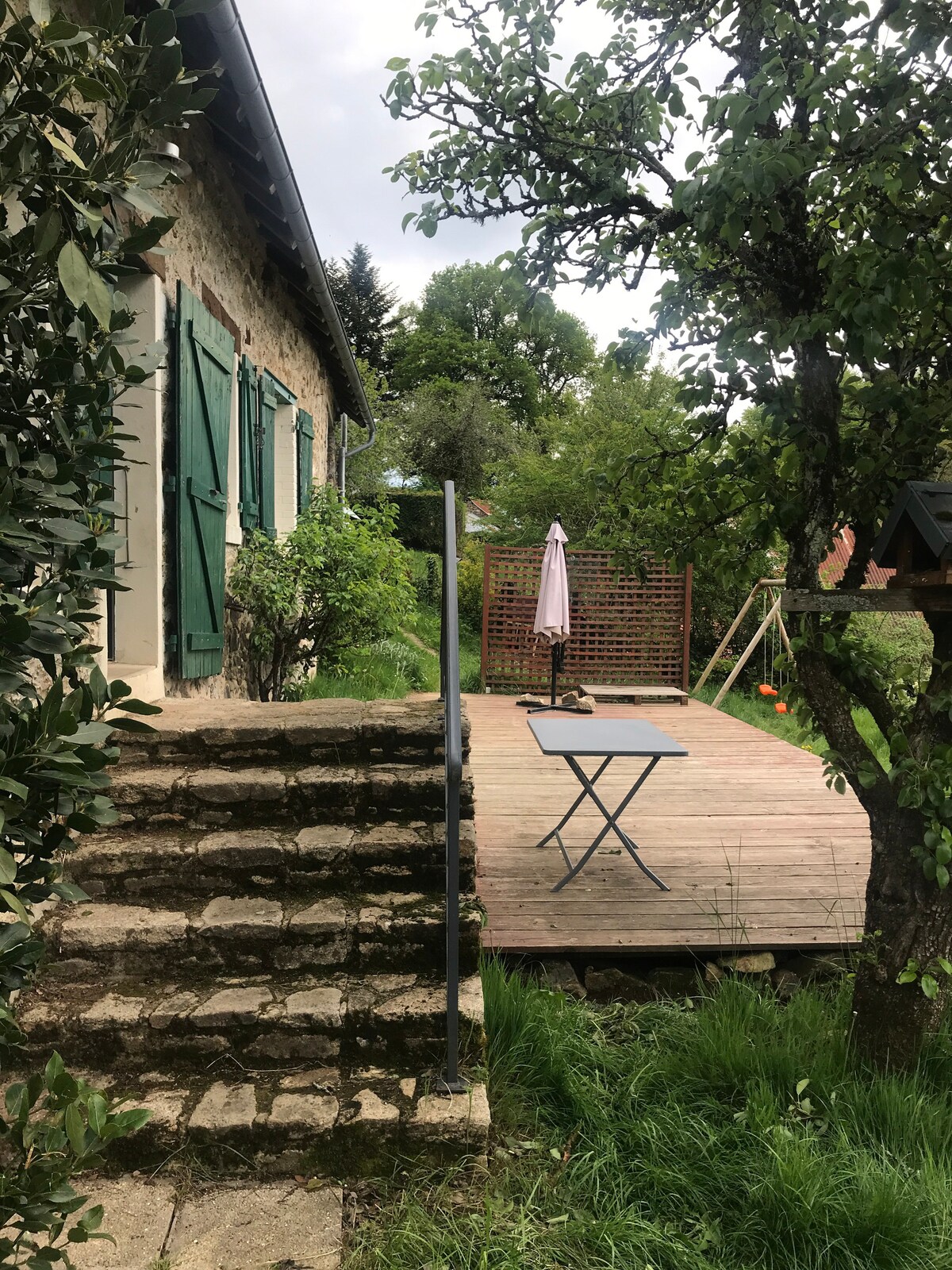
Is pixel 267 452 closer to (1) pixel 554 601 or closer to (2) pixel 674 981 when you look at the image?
(1) pixel 554 601

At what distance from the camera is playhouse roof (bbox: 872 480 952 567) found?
6.92 feet

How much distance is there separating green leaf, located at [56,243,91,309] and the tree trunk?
2368mm

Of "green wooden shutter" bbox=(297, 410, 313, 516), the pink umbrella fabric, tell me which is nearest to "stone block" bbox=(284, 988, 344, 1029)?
"green wooden shutter" bbox=(297, 410, 313, 516)

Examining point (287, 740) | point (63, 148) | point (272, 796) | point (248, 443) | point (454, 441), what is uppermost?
point (454, 441)

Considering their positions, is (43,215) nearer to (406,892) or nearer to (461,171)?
(461,171)

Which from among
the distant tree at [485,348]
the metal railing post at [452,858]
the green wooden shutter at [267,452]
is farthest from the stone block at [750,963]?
the distant tree at [485,348]

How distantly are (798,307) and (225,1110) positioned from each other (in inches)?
99.5

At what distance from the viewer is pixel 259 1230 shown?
1742 millimetres

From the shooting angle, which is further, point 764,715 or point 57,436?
point 764,715

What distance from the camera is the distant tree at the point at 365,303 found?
90.1ft

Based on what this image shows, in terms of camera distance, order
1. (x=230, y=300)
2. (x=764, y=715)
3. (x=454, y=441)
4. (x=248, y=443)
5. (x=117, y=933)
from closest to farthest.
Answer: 1. (x=117, y=933)
2. (x=230, y=300)
3. (x=248, y=443)
4. (x=764, y=715)
5. (x=454, y=441)

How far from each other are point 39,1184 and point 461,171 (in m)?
2.51

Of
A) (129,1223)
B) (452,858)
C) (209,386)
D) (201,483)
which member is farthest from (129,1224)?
(209,386)

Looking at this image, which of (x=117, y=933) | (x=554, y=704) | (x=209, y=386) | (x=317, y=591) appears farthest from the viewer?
(x=554, y=704)
